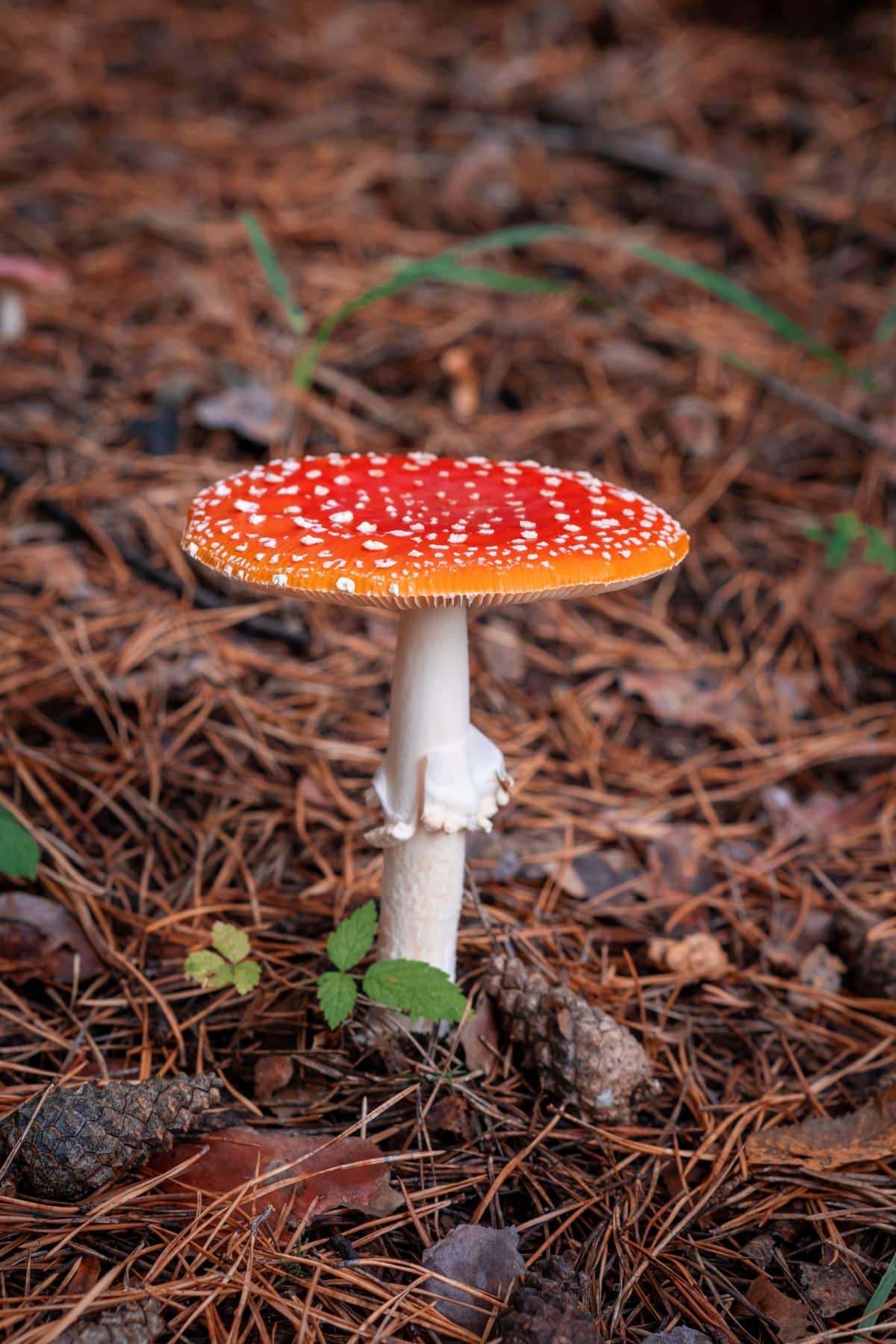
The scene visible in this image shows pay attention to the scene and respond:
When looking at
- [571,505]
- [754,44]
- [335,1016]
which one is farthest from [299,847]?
[754,44]

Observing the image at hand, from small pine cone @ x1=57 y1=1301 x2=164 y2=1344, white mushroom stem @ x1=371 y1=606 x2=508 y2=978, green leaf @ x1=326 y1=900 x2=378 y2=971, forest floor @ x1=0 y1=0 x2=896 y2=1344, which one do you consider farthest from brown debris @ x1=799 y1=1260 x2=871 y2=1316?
small pine cone @ x1=57 y1=1301 x2=164 y2=1344

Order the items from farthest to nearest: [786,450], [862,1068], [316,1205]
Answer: [786,450] < [862,1068] < [316,1205]

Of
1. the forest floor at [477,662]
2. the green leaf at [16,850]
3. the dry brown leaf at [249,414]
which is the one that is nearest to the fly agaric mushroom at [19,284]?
the forest floor at [477,662]

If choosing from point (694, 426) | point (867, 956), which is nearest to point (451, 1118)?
point (867, 956)

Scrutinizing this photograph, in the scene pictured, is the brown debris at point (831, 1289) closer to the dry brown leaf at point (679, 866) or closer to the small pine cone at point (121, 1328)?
the dry brown leaf at point (679, 866)

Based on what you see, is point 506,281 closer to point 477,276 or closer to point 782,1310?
point 477,276

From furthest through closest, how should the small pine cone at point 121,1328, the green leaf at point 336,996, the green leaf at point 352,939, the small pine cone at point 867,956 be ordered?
Answer: the small pine cone at point 867,956
the green leaf at point 352,939
the green leaf at point 336,996
the small pine cone at point 121,1328

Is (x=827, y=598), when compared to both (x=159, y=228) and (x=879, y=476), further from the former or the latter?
(x=159, y=228)
